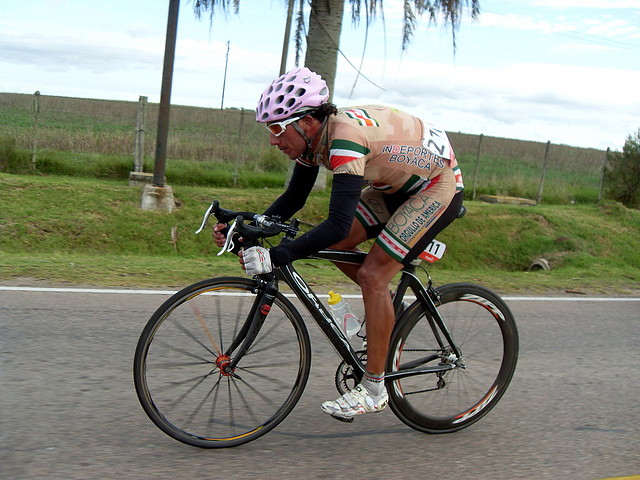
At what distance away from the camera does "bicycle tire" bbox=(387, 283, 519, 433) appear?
13.2 ft

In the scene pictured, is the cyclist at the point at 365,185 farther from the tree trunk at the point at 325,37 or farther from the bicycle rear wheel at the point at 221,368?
the tree trunk at the point at 325,37

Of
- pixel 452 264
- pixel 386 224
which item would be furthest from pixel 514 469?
pixel 452 264

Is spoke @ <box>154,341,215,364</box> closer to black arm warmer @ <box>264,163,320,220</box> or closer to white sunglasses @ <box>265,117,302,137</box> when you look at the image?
black arm warmer @ <box>264,163,320,220</box>

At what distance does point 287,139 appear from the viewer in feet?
12.0

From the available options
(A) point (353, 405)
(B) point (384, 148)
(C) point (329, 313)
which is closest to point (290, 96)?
(B) point (384, 148)

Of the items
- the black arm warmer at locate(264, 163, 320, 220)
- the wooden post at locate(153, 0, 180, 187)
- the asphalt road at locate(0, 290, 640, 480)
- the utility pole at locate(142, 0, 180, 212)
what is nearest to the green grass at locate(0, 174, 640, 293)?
the utility pole at locate(142, 0, 180, 212)

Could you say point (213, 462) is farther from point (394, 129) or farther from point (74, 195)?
point (74, 195)

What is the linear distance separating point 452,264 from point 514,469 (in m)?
9.21

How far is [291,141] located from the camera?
12.0 ft

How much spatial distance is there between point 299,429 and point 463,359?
Answer: 1107 mm

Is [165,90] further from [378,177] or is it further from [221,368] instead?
[221,368]

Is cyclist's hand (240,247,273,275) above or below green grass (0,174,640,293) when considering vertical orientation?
above

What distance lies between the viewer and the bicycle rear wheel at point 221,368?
3.55 metres

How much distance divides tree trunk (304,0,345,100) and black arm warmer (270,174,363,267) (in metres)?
10.3
